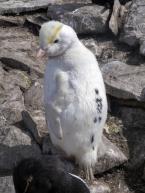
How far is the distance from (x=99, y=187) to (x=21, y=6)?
3.03 m

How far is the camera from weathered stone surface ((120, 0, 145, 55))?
7070mm

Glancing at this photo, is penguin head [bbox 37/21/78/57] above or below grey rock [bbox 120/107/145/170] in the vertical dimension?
above

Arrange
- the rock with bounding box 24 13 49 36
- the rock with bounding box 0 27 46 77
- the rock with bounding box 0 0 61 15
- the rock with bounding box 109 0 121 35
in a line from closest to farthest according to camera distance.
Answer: the rock with bounding box 0 27 46 77 < the rock with bounding box 109 0 121 35 < the rock with bounding box 24 13 49 36 < the rock with bounding box 0 0 61 15

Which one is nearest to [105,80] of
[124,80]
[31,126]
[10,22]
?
[124,80]

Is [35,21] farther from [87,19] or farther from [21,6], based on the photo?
[87,19]

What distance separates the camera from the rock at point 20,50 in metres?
7.00

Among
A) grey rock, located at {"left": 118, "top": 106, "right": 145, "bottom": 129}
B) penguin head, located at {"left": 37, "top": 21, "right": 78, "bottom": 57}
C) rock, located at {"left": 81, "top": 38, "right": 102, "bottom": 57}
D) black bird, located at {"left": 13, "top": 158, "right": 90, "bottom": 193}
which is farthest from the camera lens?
→ rock, located at {"left": 81, "top": 38, "right": 102, "bottom": 57}

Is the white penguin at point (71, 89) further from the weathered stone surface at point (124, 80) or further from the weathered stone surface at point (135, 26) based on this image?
the weathered stone surface at point (135, 26)

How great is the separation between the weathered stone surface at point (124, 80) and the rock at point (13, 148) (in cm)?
95

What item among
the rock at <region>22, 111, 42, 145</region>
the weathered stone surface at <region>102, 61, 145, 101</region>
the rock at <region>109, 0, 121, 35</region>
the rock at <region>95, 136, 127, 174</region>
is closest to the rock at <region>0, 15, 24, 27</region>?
the rock at <region>109, 0, 121, 35</region>

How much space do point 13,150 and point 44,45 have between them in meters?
1.18

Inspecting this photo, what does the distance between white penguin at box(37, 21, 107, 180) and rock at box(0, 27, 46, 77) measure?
5.13ft

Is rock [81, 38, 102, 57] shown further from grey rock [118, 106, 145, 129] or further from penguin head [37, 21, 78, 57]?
penguin head [37, 21, 78, 57]

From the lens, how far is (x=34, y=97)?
21.4 ft
